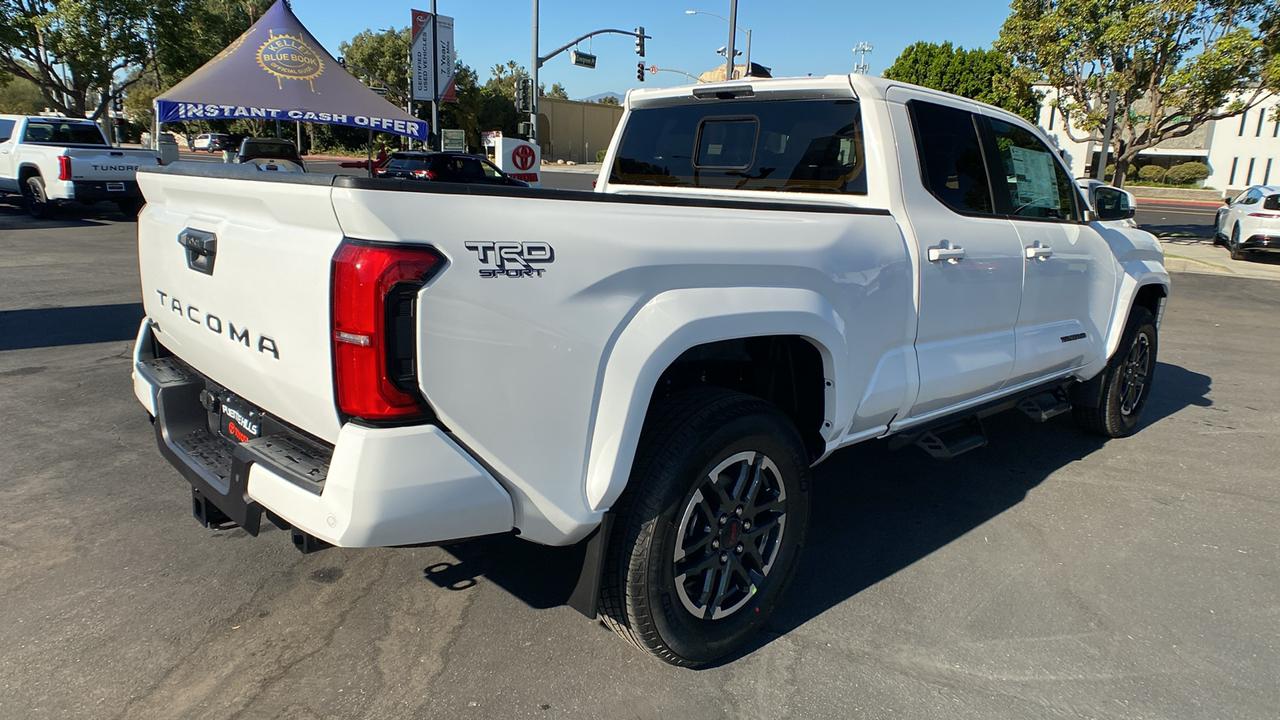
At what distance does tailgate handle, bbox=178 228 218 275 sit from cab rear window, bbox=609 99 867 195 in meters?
2.33

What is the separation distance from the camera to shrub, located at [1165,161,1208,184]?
46.2 meters

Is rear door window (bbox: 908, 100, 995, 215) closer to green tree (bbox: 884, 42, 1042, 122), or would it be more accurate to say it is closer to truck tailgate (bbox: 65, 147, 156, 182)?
truck tailgate (bbox: 65, 147, 156, 182)

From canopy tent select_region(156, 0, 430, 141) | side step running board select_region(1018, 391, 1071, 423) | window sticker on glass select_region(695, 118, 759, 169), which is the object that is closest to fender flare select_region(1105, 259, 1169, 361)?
side step running board select_region(1018, 391, 1071, 423)

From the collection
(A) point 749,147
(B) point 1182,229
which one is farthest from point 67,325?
(B) point 1182,229

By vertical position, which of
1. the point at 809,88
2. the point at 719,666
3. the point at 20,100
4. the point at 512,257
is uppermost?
the point at 20,100

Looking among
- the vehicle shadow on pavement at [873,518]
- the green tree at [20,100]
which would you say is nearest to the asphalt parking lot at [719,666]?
the vehicle shadow on pavement at [873,518]

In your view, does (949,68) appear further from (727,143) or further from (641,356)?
(641,356)

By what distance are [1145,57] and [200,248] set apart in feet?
63.3

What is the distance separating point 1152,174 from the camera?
48.6 metres

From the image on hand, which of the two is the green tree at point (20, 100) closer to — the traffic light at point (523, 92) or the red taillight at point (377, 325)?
the traffic light at point (523, 92)

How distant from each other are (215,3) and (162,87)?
14.8 m

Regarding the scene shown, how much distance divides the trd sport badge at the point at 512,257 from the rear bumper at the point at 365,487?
423 mm

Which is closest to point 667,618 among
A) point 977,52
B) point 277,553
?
point 277,553

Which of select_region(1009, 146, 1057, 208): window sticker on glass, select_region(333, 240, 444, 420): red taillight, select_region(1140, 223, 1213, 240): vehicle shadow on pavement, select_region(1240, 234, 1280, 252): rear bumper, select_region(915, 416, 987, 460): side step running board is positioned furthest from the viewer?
select_region(1140, 223, 1213, 240): vehicle shadow on pavement
